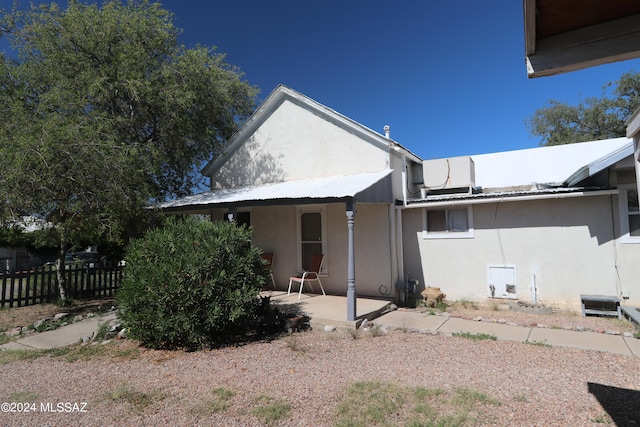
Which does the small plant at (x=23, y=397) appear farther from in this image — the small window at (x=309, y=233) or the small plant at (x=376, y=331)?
the small window at (x=309, y=233)

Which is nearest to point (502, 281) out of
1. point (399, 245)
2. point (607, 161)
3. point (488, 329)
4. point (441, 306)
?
point (441, 306)

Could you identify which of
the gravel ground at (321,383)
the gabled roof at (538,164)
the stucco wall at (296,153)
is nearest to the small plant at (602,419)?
the gravel ground at (321,383)

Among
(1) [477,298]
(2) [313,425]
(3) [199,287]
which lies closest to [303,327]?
(3) [199,287]

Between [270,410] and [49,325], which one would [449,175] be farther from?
[49,325]

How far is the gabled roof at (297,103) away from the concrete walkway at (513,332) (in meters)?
4.23

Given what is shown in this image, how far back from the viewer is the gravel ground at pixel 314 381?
11.8ft

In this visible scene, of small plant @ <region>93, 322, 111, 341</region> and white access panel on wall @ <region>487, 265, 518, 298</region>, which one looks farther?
white access panel on wall @ <region>487, 265, 518, 298</region>

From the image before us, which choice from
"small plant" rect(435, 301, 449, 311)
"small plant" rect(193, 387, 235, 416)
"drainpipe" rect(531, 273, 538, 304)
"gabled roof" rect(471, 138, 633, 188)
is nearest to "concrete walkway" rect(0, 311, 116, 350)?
"small plant" rect(193, 387, 235, 416)

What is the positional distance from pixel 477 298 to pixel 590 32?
299 inches

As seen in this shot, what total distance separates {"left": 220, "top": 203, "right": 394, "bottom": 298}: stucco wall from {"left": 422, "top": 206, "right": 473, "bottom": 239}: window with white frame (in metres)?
1.24

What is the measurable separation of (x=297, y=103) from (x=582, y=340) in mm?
8757

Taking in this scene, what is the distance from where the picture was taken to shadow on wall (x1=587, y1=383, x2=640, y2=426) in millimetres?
3436

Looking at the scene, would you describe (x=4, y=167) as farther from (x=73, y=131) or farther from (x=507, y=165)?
(x=507, y=165)

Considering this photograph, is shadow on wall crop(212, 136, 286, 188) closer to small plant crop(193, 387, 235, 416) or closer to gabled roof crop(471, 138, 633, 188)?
gabled roof crop(471, 138, 633, 188)
